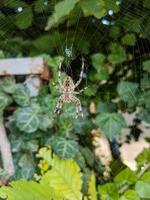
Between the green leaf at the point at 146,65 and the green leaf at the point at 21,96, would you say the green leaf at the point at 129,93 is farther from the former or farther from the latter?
the green leaf at the point at 21,96

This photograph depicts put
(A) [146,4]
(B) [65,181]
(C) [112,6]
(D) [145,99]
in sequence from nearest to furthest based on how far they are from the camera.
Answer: (B) [65,181]
(C) [112,6]
(A) [146,4]
(D) [145,99]

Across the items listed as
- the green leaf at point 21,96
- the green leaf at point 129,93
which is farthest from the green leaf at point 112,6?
the green leaf at point 21,96

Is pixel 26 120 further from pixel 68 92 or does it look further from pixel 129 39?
pixel 129 39

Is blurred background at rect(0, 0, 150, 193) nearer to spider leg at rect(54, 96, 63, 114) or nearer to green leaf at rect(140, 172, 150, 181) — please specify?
spider leg at rect(54, 96, 63, 114)

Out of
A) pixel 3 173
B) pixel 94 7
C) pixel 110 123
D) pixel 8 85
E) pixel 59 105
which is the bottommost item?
pixel 3 173

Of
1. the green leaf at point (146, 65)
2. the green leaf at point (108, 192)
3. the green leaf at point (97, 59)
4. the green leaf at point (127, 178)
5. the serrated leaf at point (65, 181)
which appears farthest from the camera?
the green leaf at point (97, 59)

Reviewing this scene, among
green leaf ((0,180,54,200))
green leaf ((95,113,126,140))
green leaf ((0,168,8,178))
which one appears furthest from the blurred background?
green leaf ((0,180,54,200))

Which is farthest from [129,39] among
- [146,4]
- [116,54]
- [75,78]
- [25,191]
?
[25,191]
